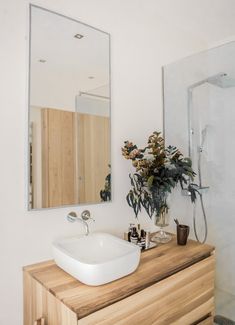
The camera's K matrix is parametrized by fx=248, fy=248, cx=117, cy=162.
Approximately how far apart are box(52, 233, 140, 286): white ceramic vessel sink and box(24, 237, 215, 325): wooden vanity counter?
0.05 metres

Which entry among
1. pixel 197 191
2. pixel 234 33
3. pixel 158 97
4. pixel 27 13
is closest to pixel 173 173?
pixel 197 191

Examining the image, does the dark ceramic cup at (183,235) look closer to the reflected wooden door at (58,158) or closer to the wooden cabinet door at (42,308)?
the reflected wooden door at (58,158)

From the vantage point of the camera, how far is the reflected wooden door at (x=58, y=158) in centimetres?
137

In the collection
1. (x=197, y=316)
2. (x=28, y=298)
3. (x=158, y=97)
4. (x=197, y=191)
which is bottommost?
(x=197, y=316)

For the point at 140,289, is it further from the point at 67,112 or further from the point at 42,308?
the point at 67,112

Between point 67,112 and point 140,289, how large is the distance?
39.6 inches

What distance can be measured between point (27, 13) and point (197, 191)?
165 centimetres

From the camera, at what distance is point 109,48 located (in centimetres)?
166

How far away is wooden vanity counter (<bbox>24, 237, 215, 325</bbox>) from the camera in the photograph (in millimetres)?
967

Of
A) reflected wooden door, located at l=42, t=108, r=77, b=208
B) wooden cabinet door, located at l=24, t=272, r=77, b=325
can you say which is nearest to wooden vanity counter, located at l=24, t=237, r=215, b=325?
wooden cabinet door, located at l=24, t=272, r=77, b=325

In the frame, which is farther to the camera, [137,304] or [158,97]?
[158,97]

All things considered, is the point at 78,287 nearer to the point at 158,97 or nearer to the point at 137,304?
the point at 137,304

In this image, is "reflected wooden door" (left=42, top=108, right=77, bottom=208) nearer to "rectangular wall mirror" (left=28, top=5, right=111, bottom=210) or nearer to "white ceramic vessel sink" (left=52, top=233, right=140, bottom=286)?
"rectangular wall mirror" (left=28, top=5, right=111, bottom=210)

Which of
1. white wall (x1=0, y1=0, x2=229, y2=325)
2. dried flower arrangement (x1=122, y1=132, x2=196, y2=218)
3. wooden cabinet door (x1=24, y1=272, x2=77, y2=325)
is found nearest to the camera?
wooden cabinet door (x1=24, y1=272, x2=77, y2=325)
